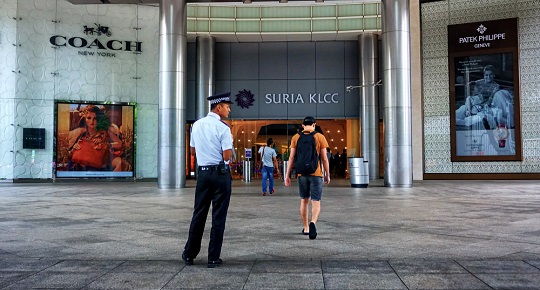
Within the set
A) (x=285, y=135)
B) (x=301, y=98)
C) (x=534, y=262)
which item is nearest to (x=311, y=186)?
(x=534, y=262)

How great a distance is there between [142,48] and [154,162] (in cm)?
609

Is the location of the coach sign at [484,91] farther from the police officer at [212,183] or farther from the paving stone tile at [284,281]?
the paving stone tile at [284,281]

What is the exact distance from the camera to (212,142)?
534 centimetres

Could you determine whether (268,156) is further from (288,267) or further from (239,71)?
(239,71)

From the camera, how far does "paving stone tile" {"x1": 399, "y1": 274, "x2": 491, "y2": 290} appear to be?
14.0 feet

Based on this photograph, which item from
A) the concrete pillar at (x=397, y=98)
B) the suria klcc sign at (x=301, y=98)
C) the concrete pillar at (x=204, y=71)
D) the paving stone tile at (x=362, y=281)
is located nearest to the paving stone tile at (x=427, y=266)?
the paving stone tile at (x=362, y=281)

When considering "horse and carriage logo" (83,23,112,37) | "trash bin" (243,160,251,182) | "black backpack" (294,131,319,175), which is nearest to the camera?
"black backpack" (294,131,319,175)

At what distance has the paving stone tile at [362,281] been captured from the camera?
4301 millimetres

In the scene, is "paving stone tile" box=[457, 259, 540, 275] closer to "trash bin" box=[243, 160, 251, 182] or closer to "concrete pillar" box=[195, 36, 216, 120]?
"trash bin" box=[243, 160, 251, 182]

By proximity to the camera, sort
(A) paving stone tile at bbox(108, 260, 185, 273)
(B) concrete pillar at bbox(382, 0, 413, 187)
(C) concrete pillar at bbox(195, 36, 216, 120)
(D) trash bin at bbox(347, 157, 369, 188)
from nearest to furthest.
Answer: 1. (A) paving stone tile at bbox(108, 260, 185, 273)
2. (B) concrete pillar at bbox(382, 0, 413, 187)
3. (D) trash bin at bbox(347, 157, 369, 188)
4. (C) concrete pillar at bbox(195, 36, 216, 120)

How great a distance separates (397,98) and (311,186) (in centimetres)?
1250

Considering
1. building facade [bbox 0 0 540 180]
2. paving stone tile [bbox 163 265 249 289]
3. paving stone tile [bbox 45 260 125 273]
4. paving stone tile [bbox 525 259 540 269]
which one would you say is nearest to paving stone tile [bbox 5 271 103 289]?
paving stone tile [bbox 45 260 125 273]

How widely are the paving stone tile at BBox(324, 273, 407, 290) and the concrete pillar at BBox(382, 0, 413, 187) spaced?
14.3 metres

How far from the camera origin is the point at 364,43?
2667cm
